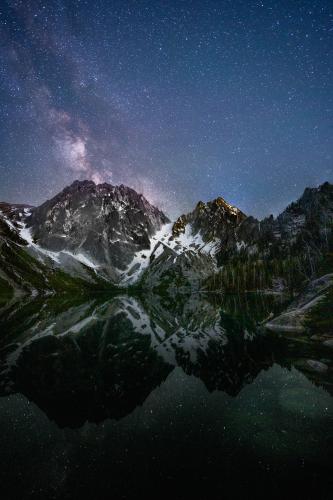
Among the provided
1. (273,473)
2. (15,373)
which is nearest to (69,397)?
(15,373)

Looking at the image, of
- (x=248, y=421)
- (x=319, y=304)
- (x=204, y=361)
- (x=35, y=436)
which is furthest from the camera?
(x=319, y=304)

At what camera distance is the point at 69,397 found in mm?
22000

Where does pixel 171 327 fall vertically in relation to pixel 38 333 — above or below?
above

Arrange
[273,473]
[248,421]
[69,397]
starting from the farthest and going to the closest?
[69,397], [248,421], [273,473]

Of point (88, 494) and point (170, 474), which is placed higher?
point (170, 474)

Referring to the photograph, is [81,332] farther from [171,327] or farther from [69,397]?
[69,397]

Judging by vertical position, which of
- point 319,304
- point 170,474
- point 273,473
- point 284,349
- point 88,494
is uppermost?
point 319,304

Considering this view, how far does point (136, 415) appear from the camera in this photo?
19.1 metres

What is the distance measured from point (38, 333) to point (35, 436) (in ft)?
119

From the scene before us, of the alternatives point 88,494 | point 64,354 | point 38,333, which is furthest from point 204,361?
point 38,333

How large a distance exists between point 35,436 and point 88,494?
671 cm

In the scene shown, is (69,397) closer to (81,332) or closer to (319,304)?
(81,332)

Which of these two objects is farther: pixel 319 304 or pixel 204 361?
pixel 319 304

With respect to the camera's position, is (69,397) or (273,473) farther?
(69,397)
